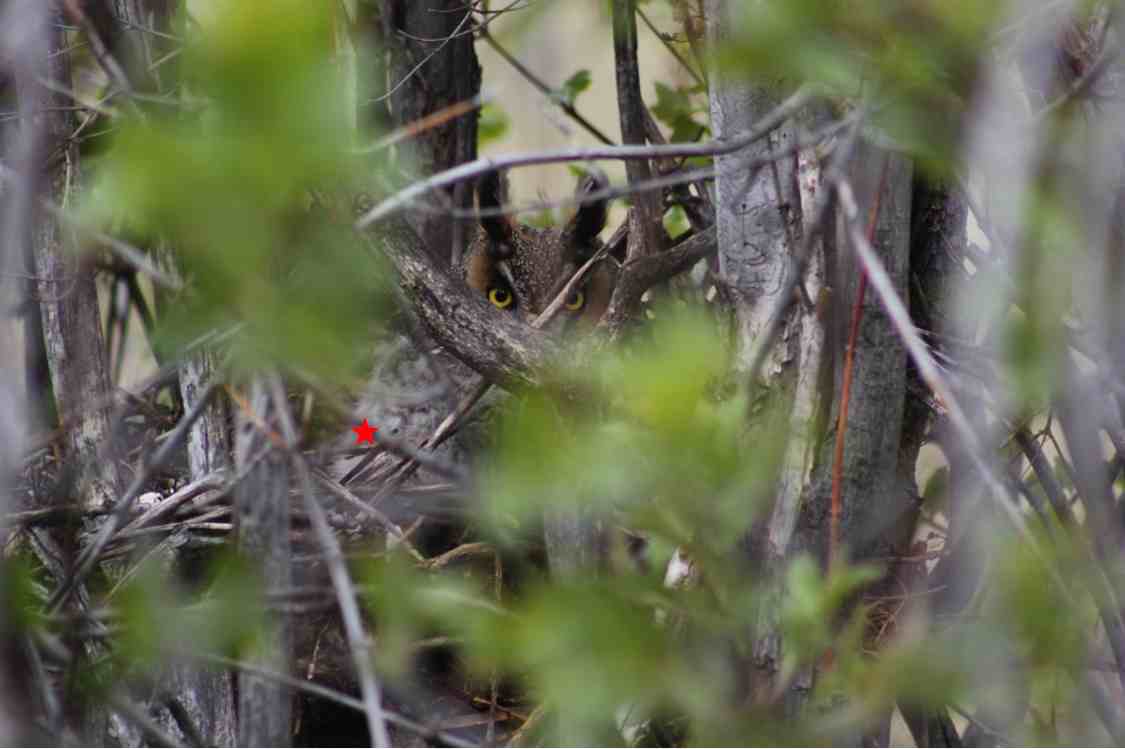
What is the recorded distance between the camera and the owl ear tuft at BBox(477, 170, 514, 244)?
1.72 meters

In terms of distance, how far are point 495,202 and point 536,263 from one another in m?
0.11

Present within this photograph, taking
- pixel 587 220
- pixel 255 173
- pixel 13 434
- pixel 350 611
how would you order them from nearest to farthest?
1. pixel 255 173
2. pixel 350 611
3. pixel 13 434
4. pixel 587 220

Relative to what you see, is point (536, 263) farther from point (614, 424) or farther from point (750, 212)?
point (614, 424)

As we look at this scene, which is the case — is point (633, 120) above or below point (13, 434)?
above

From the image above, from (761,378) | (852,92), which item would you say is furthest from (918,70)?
(761,378)

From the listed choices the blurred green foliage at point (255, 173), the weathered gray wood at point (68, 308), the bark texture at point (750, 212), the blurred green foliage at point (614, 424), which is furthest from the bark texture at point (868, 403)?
the weathered gray wood at point (68, 308)

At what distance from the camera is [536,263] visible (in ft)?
5.89

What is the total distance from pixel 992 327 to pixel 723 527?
376mm

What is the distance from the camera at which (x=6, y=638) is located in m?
0.69

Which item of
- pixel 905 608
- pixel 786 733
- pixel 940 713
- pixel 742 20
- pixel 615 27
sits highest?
pixel 615 27

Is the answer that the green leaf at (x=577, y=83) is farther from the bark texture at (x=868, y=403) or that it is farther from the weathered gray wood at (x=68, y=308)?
the bark texture at (x=868, y=403)

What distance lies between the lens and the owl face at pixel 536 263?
5.40ft

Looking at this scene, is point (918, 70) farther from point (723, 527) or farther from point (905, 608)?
point (905, 608)

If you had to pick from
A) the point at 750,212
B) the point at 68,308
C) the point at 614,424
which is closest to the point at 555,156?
the point at 614,424
